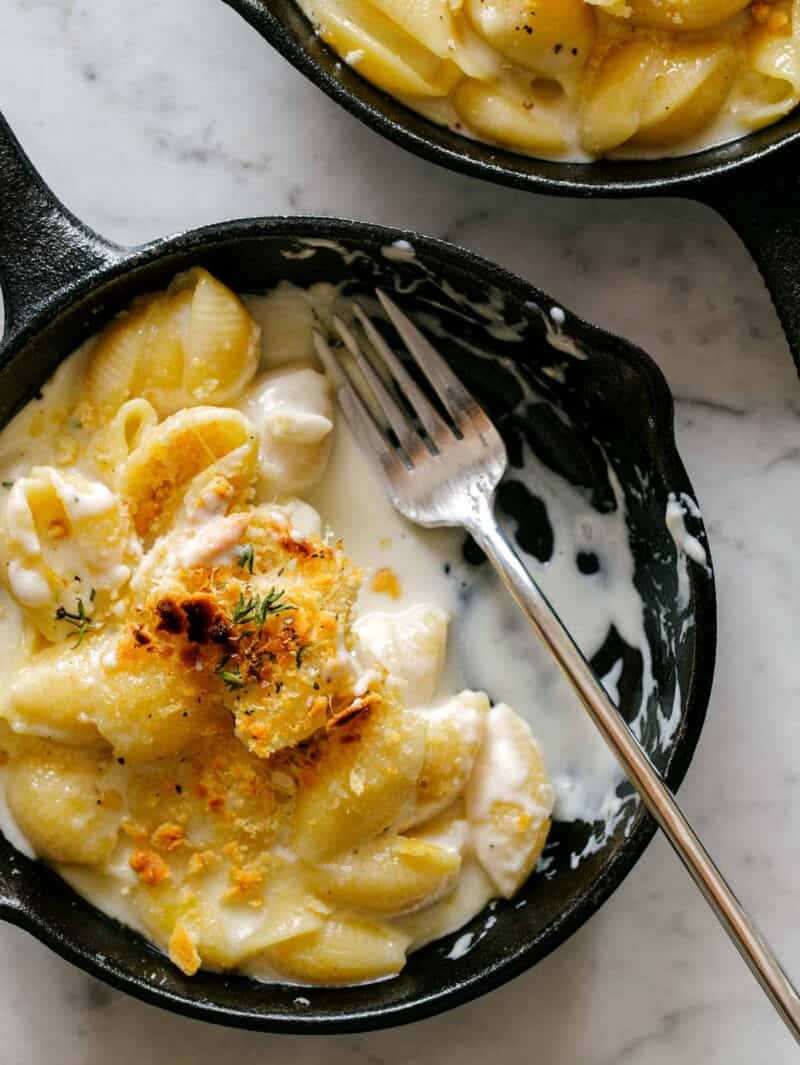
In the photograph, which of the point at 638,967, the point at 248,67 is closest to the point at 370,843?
the point at 638,967

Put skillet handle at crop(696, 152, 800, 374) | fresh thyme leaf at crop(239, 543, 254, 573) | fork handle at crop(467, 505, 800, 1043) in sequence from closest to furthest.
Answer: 1. fork handle at crop(467, 505, 800, 1043)
2. fresh thyme leaf at crop(239, 543, 254, 573)
3. skillet handle at crop(696, 152, 800, 374)

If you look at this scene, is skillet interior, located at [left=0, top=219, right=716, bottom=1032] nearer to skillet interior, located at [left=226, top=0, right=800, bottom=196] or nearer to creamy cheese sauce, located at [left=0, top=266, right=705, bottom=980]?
creamy cheese sauce, located at [left=0, top=266, right=705, bottom=980]

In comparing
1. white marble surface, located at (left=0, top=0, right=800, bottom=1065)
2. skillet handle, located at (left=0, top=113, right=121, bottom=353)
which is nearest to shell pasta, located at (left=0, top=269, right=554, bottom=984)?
skillet handle, located at (left=0, top=113, right=121, bottom=353)

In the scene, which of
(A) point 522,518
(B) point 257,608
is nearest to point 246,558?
(B) point 257,608

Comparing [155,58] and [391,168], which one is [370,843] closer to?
[391,168]

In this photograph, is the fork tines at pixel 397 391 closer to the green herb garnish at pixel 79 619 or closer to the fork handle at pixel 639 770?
the fork handle at pixel 639 770

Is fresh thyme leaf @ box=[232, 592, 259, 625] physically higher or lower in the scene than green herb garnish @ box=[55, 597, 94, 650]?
higher

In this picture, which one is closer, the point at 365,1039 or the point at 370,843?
the point at 370,843
